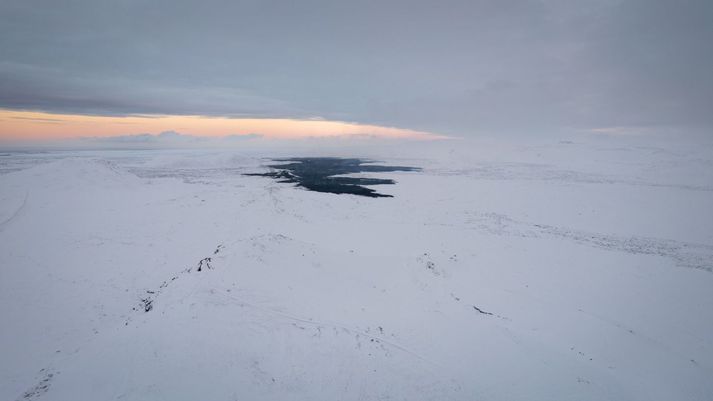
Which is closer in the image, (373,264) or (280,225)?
(373,264)

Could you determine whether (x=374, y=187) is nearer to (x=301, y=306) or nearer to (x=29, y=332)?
(x=301, y=306)

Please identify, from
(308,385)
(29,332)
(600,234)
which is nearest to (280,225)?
(29,332)

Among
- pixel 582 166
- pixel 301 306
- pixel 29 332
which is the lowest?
pixel 29 332

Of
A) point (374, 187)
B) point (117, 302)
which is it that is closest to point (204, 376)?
point (117, 302)

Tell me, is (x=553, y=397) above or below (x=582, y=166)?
below

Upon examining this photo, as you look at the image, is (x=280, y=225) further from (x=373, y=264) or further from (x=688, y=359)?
(x=688, y=359)

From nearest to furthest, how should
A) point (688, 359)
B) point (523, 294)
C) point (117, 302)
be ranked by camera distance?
point (688, 359)
point (117, 302)
point (523, 294)

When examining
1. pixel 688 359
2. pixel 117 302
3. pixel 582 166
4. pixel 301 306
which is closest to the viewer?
pixel 688 359
